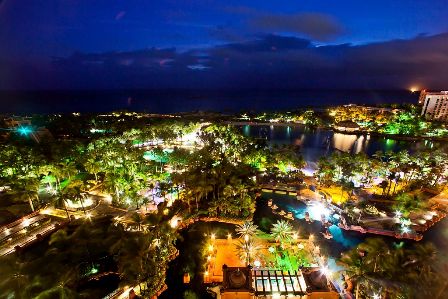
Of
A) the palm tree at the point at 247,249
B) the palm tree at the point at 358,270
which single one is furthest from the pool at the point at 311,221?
the palm tree at the point at 358,270

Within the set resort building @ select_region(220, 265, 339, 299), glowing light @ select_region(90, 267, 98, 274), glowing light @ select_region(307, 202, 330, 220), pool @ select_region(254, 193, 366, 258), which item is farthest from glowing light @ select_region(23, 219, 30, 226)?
glowing light @ select_region(307, 202, 330, 220)

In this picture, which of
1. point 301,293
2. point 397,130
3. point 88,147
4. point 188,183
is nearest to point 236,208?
point 188,183

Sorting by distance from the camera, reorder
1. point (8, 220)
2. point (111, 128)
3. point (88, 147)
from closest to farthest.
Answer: point (8, 220), point (88, 147), point (111, 128)

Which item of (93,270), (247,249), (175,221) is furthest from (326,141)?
(93,270)

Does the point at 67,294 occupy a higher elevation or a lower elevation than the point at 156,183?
higher

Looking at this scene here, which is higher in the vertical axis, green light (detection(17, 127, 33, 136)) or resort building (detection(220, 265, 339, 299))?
green light (detection(17, 127, 33, 136))

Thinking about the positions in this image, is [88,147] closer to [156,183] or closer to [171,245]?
[156,183]

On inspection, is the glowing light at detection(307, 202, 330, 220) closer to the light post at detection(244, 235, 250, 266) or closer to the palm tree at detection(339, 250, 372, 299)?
the light post at detection(244, 235, 250, 266)

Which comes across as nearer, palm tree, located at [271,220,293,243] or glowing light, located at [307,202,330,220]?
palm tree, located at [271,220,293,243]

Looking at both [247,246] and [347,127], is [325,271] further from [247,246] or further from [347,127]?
[347,127]
